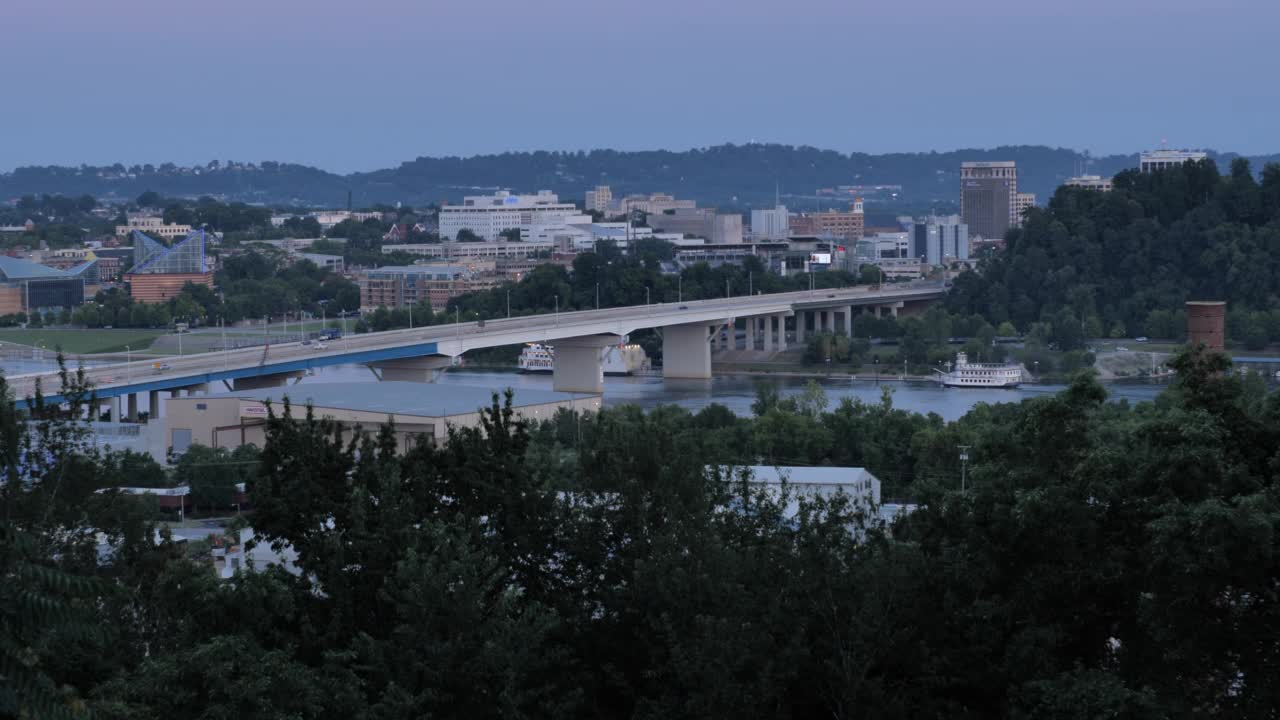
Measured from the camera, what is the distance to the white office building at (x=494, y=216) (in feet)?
255

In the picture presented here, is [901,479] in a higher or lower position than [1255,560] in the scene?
lower

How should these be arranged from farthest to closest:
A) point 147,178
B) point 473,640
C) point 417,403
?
point 147,178
point 417,403
point 473,640

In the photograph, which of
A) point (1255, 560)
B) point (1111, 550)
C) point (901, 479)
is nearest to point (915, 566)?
point (1111, 550)

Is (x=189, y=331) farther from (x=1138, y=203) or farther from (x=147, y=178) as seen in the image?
(x=147, y=178)

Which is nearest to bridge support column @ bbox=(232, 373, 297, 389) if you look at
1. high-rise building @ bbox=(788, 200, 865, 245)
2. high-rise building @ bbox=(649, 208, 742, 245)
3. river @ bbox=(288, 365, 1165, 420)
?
river @ bbox=(288, 365, 1165, 420)

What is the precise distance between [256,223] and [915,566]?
73.1 metres

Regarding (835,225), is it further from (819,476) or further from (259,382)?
(819,476)

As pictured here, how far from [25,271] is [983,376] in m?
30.1

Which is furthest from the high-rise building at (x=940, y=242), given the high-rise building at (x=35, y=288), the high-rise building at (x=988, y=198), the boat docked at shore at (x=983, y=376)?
the boat docked at shore at (x=983, y=376)

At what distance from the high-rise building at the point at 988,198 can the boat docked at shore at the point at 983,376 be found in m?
49.1

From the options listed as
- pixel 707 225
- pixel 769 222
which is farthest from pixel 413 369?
pixel 769 222

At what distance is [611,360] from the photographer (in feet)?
119

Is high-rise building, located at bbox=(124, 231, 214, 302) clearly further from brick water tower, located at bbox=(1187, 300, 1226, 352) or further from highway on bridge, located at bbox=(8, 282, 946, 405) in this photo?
brick water tower, located at bbox=(1187, 300, 1226, 352)

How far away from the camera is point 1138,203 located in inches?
1688
